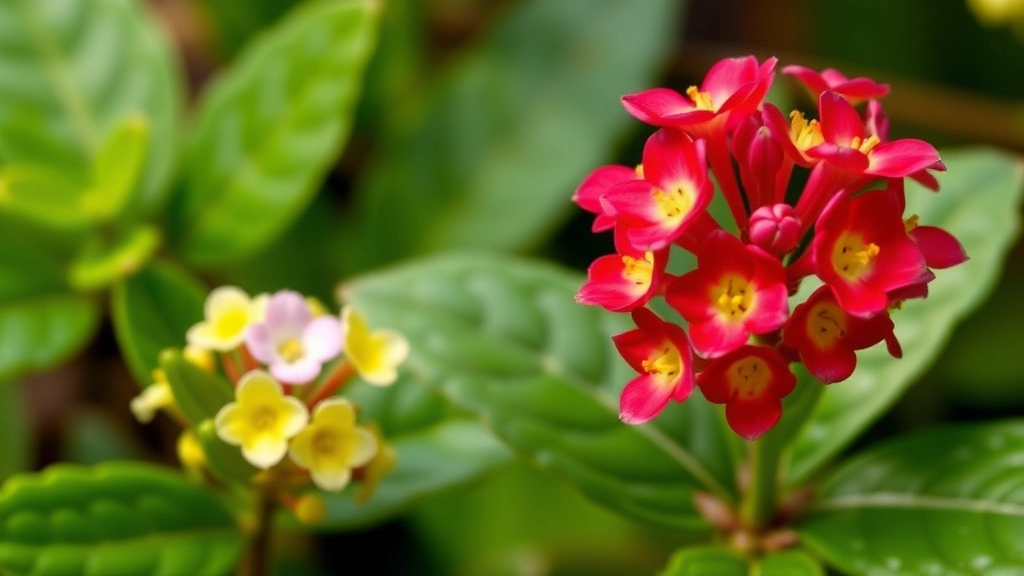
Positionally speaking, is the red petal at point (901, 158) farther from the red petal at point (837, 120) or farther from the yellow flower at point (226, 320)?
the yellow flower at point (226, 320)

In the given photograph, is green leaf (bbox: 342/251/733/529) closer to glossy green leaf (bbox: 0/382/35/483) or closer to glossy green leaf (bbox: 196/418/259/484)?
glossy green leaf (bbox: 196/418/259/484)

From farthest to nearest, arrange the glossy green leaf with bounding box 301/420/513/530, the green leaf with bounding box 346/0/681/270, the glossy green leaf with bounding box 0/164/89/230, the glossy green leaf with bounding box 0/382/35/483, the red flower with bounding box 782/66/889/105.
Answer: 1. the green leaf with bounding box 346/0/681/270
2. the glossy green leaf with bounding box 0/382/35/483
3. the glossy green leaf with bounding box 0/164/89/230
4. the glossy green leaf with bounding box 301/420/513/530
5. the red flower with bounding box 782/66/889/105

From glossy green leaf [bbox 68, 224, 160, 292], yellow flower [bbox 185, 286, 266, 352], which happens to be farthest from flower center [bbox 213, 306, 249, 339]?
glossy green leaf [bbox 68, 224, 160, 292]

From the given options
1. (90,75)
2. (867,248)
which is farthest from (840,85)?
(90,75)

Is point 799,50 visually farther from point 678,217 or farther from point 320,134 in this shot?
point 678,217

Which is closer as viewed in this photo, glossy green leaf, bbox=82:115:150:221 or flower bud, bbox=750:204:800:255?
flower bud, bbox=750:204:800:255

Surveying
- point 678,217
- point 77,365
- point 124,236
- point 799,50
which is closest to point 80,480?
point 124,236

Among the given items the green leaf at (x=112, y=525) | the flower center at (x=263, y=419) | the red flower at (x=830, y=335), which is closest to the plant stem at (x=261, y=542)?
the green leaf at (x=112, y=525)
